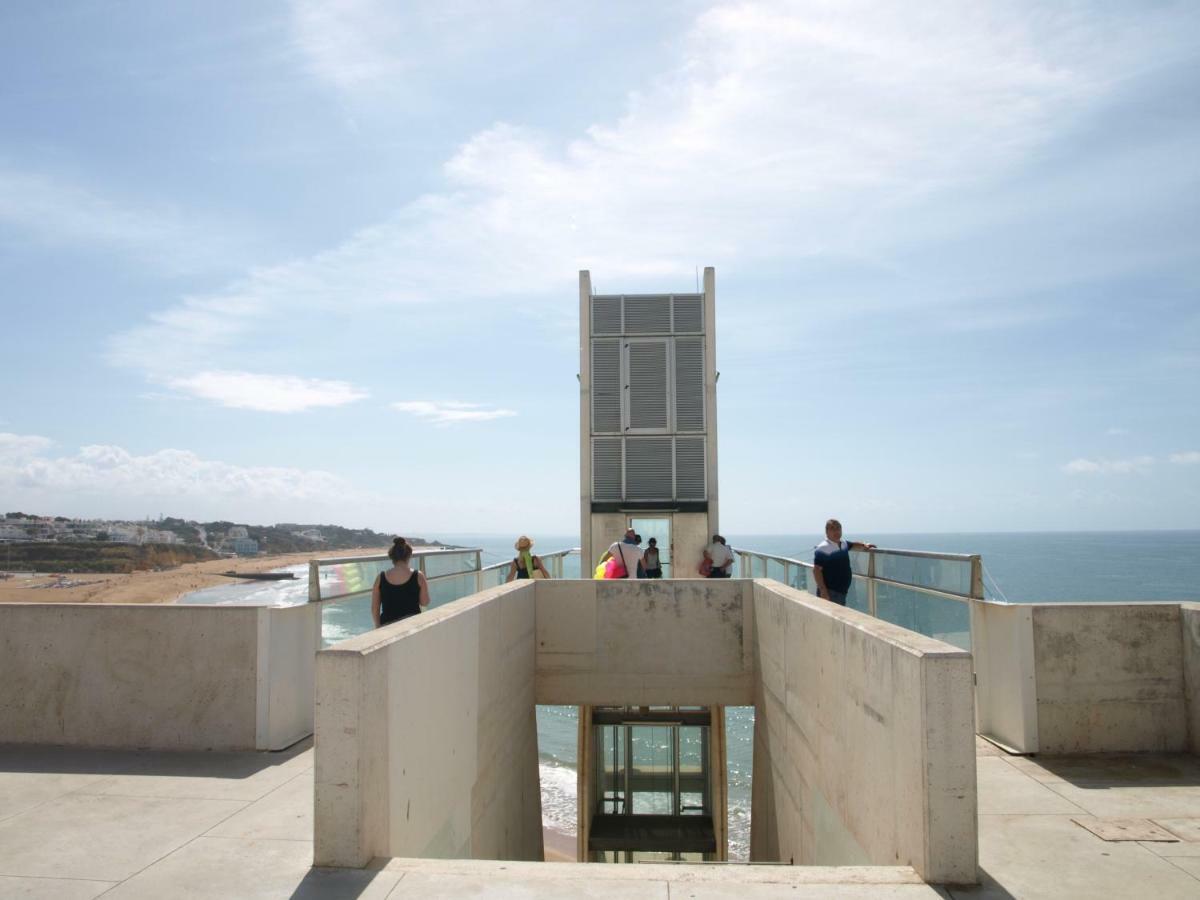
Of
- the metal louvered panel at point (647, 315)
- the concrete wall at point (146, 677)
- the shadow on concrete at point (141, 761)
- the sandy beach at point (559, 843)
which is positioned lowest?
the sandy beach at point (559, 843)

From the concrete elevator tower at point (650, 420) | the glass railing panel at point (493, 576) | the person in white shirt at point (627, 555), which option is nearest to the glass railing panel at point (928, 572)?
the person in white shirt at point (627, 555)

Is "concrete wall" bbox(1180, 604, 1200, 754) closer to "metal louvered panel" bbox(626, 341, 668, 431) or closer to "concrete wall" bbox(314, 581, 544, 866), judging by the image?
"concrete wall" bbox(314, 581, 544, 866)

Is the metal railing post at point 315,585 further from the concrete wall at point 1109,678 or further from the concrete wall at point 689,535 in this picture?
the concrete wall at point 689,535

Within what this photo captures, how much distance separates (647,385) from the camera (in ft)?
64.2

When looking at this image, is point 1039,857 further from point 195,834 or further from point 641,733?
point 641,733

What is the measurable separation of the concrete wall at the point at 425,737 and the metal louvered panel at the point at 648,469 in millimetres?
9760

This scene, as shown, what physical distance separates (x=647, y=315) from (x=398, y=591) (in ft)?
42.9

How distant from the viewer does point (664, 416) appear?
19.5 metres

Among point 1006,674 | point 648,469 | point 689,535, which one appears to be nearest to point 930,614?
point 1006,674

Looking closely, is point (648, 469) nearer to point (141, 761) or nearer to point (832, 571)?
point (832, 571)

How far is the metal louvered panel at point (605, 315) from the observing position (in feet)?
65.3

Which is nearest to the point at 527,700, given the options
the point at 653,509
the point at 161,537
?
the point at 653,509

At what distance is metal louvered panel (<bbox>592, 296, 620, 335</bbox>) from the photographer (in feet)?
65.3

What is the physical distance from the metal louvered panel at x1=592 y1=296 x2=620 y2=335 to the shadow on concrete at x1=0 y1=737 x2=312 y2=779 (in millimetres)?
13587
